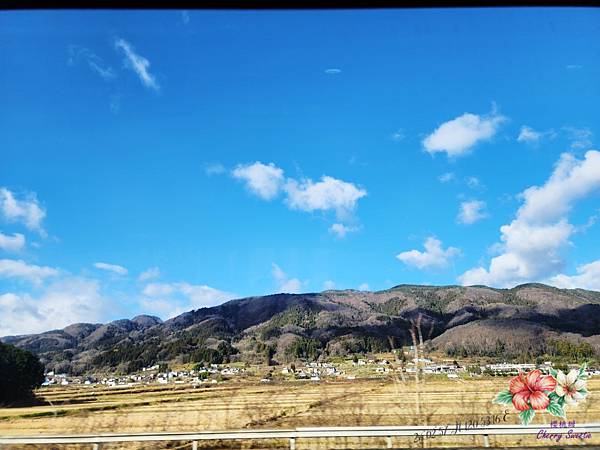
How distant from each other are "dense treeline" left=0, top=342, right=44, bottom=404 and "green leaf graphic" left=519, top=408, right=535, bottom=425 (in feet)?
83.4

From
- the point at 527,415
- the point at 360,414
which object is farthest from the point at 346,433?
the point at 360,414

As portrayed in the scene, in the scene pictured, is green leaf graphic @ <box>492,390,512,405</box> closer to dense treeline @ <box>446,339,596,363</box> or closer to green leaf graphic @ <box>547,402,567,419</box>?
green leaf graphic @ <box>547,402,567,419</box>

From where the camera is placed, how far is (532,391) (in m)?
6.16

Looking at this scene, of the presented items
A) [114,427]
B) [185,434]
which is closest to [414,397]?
[185,434]

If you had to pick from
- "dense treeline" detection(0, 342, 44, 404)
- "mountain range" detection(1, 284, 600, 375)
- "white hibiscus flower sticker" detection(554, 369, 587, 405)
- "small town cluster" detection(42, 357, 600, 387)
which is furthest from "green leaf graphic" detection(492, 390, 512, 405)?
"dense treeline" detection(0, 342, 44, 404)

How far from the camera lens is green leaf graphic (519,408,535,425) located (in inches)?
242

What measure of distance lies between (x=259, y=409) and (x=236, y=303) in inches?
6092

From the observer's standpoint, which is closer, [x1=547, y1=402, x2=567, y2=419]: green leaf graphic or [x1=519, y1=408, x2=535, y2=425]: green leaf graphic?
[x1=547, y1=402, x2=567, y2=419]: green leaf graphic

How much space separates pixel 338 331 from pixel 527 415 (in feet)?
328

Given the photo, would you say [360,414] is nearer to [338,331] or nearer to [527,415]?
[527,415]

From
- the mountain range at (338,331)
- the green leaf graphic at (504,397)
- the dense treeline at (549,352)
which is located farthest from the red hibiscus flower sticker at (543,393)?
the dense treeline at (549,352)

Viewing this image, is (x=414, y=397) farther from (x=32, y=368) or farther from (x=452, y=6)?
(x=32, y=368)

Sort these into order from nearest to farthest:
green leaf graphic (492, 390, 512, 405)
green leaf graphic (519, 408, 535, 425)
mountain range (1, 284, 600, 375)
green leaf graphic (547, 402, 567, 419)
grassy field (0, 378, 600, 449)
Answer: green leaf graphic (547, 402, 567, 419) < green leaf graphic (519, 408, 535, 425) < green leaf graphic (492, 390, 512, 405) < grassy field (0, 378, 600, 449) < mountain range (1, 284, 600, 375)

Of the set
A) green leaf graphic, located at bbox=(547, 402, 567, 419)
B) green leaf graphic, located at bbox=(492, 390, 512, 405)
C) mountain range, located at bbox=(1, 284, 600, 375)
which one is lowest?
green leaf graphic, located at bbox=(547, 402, 567, 419)
